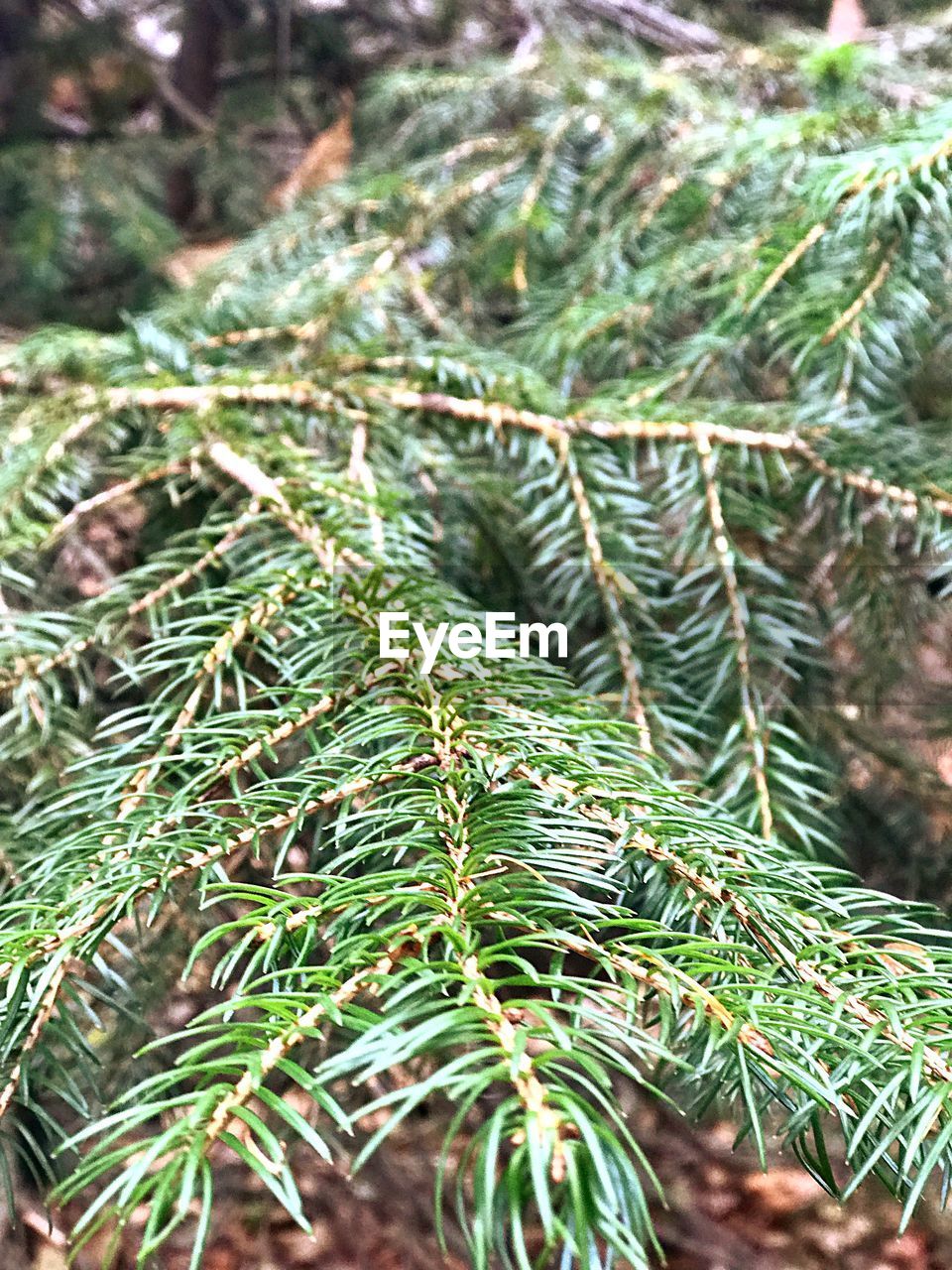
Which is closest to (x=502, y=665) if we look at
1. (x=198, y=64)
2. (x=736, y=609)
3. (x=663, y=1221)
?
(x=736, y=609)

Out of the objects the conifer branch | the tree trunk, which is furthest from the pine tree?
the tree trunk

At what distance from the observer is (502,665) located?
15.5 inches

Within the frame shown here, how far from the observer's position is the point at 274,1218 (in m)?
0.83

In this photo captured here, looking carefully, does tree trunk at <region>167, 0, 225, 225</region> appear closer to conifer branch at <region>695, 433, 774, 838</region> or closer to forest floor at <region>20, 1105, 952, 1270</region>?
conifer branch at <region>695, 433, 774, 838</region>

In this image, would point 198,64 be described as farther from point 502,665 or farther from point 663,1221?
point 663,1221

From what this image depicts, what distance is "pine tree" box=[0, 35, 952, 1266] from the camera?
224 mm

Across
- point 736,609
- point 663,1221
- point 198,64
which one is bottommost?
point 663,1221

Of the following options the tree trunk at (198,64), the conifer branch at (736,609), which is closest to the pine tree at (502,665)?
the conifer branch at (736,609)

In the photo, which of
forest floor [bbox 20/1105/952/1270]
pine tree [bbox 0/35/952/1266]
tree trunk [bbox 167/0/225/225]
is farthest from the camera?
tree trunk [bbox 167/0/225/225]

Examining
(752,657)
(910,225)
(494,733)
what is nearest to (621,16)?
(910,225)

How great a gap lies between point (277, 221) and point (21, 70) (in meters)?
0.64

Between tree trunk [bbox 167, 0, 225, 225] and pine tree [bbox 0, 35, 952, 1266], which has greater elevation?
tree trunk [bbox 167, 0, 225, 225]

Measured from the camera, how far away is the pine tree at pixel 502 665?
0.74 ft

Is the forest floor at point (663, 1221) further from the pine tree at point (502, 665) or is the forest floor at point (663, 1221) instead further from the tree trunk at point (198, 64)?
the tree trunk at point (198, 64)
